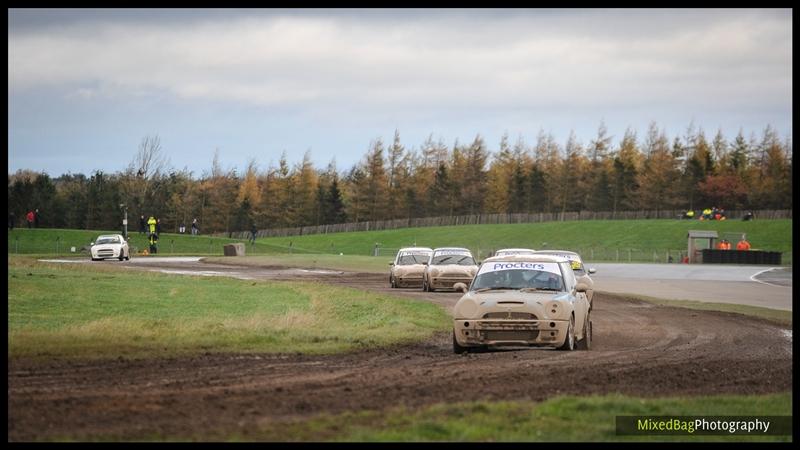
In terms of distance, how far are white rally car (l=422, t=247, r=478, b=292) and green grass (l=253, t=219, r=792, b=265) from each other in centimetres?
5425

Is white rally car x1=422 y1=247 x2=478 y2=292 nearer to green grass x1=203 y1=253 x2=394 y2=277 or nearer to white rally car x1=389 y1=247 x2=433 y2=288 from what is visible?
white rally car x1=389 y1=247 x2=433 y2=288

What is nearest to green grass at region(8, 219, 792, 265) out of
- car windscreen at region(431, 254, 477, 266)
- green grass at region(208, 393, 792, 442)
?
car windscreen at region(431, 254, 477, 266)

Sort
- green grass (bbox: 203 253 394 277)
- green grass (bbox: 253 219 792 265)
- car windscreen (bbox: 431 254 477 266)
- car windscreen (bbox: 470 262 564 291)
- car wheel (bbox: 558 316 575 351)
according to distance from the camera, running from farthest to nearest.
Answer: green grass (bbox: 253 219 792 265)
green grass (bbox: 203 253 394 277)
car windscreen (bbox: 431 254 477 266)
car windscreen (bbox: 470 262 564 291)
car wheel (bbox: 558 316 575 351)

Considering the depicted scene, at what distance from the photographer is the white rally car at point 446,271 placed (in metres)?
Answer: 36.4

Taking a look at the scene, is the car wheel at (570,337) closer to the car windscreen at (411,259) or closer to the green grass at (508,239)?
the car windscreen at (411,259)

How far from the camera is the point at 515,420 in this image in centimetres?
984

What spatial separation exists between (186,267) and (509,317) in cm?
3483

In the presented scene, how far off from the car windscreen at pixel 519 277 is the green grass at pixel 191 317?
1891 mm

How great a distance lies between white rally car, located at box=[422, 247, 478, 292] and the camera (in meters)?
36.4

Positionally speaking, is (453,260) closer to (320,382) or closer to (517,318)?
(517,318)

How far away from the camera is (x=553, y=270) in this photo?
18828mm

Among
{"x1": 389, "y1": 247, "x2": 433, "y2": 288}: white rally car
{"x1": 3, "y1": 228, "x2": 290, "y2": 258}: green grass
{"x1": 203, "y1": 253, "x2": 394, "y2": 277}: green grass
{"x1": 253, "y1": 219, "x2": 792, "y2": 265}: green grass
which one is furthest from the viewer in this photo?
{"x1": 253, "y1": 219, "x2": 792, "y2": 265}: green grass

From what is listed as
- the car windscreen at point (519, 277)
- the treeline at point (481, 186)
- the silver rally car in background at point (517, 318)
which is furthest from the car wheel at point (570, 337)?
the treeline at point (481, 186)

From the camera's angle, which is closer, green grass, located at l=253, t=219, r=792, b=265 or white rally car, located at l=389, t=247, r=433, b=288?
white rally car, located at l=389, t=247, r=433, b=288
